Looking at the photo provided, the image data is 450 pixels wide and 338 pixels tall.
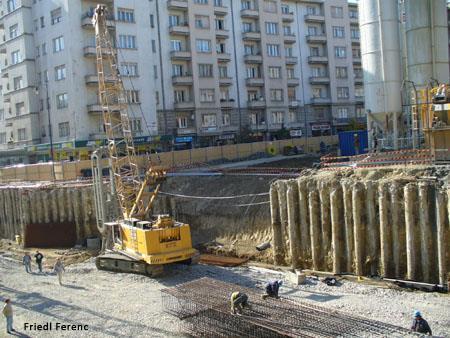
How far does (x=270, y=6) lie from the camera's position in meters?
78.4

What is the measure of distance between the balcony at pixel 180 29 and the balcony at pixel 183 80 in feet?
16.7

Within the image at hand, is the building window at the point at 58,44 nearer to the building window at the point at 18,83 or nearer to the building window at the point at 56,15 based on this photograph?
the building window at the point at 56,15

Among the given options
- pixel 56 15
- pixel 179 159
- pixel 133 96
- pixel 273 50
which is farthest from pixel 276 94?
pixel 56 15

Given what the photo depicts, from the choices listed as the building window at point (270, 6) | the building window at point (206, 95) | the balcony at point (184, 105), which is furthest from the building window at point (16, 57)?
the building window at point (270, 6)

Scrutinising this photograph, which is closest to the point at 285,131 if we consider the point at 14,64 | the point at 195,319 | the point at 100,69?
the point at 14,64

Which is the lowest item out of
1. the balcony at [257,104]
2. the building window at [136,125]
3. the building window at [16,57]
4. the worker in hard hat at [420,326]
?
the worker in hard hat at [420,326]

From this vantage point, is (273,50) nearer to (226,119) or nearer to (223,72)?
(223,72)

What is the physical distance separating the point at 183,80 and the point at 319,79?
24321 millimetres

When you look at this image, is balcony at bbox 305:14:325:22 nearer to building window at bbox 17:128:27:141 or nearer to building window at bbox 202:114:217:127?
building window at bbox 202:114:217:127

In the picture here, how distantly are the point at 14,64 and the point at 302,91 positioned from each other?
39074mm

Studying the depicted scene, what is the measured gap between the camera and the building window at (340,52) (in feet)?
282

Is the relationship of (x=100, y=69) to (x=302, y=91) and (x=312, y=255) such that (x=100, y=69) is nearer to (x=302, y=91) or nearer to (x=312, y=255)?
(x=312, y=255)

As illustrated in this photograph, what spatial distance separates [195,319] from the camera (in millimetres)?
19266

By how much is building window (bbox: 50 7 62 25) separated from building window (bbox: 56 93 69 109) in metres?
7.98
